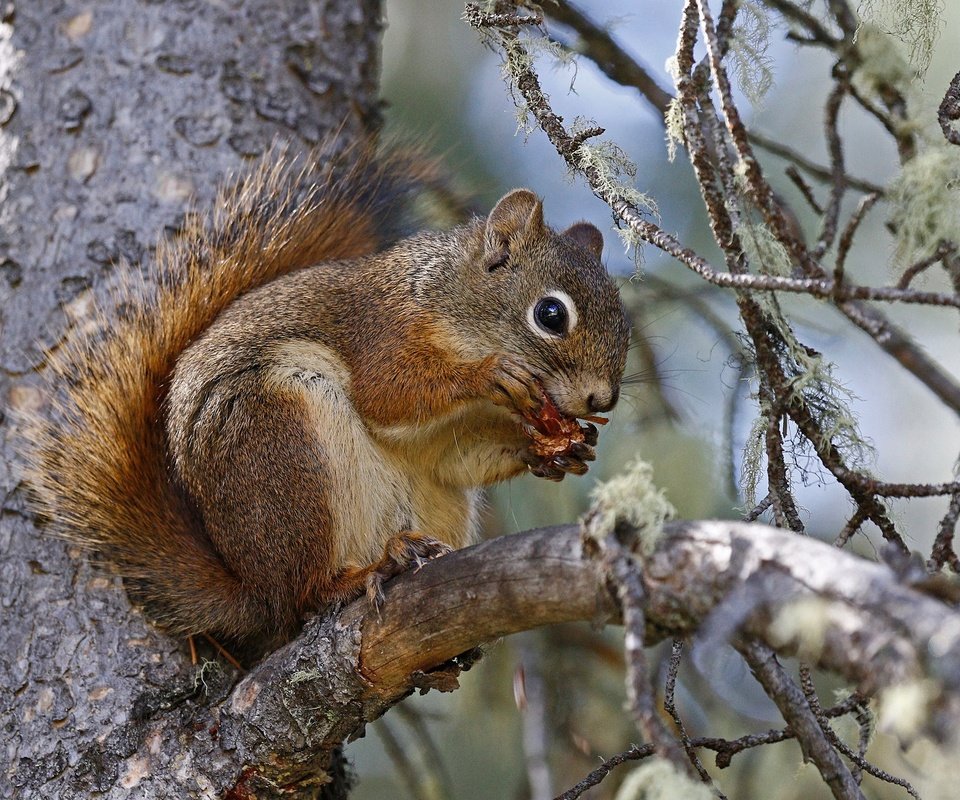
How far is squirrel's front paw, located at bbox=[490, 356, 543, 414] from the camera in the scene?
198cm

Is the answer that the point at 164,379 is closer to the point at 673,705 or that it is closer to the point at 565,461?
the point at 565,461

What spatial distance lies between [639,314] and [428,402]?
32.5 inches

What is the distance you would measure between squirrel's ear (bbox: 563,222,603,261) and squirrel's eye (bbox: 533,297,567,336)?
424mm

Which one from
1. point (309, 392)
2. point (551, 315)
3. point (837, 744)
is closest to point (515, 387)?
point (551, 315)

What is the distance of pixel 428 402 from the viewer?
6.75 feet

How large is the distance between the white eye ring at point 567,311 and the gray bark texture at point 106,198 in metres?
0.72

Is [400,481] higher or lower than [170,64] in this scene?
lower

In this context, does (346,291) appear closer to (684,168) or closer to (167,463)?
(167,463)

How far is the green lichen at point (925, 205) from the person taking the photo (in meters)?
1.28

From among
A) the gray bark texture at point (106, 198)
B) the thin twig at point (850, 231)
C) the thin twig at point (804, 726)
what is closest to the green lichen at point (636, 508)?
the thin twig at point (804, 726)

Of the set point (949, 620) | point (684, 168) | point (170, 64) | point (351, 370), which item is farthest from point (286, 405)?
point (684, 168)

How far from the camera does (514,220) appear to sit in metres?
2.33

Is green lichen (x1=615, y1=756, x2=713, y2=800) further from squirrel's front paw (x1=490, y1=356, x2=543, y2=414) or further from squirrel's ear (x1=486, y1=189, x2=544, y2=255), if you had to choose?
squirrel's ear (x1=486, y1=189, x2=544, y2=255)

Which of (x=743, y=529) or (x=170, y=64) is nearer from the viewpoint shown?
(x=743, y=529)
